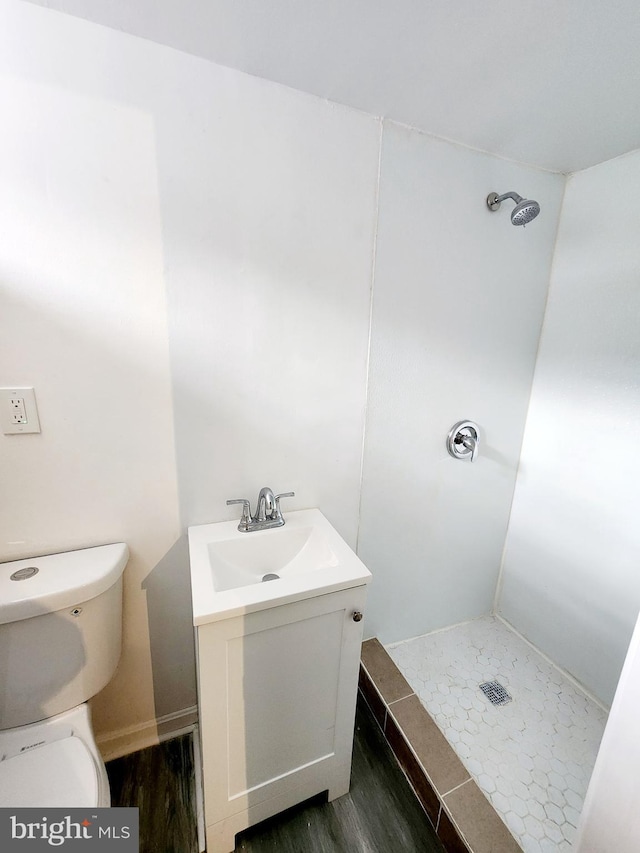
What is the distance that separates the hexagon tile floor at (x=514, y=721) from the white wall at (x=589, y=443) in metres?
0.15

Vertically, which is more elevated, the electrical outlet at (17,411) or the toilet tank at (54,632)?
the electrical outlet at (17,411)

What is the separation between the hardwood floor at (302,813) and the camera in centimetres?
107

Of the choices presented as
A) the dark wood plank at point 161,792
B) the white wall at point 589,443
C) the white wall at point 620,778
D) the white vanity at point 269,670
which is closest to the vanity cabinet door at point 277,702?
the white vanity at point 269,670

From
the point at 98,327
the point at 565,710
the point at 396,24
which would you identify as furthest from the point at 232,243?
the point at 565,710

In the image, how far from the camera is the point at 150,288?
1.03 m

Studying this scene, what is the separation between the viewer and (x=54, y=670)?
3.19 feet

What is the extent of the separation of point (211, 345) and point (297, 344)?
28 cm

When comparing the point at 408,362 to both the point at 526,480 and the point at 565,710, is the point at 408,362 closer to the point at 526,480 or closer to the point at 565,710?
the point at 526,480

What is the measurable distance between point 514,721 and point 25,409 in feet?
6.64

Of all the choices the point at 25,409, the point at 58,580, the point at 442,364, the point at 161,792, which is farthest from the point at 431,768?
the point at 25,409

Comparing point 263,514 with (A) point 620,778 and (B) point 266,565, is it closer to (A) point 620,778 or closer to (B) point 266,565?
(B) point 266,565
